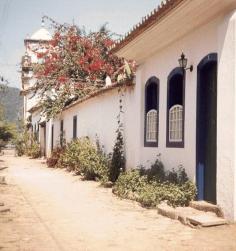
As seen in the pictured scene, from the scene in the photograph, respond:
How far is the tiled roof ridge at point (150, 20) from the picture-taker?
8.17 meters

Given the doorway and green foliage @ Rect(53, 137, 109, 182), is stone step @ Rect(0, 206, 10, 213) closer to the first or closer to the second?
the doorway

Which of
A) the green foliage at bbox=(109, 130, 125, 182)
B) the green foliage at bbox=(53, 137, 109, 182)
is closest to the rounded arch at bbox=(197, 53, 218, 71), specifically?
the green foliage at bbox=(109, 130, 125, 182)

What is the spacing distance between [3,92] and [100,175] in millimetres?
6113

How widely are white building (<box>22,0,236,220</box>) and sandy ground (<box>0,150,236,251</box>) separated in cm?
110

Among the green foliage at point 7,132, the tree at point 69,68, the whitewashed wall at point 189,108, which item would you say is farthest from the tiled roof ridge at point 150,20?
the green foliage at point 7,132

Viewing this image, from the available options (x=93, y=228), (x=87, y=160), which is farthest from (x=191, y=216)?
(x=87, y=160)

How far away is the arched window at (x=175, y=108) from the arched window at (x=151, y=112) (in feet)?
2.72

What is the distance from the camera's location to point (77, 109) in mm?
20641

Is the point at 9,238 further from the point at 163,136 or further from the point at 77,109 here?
the point at 77,109

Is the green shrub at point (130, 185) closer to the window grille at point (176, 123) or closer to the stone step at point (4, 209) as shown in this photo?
the window grille at point (176, 123)

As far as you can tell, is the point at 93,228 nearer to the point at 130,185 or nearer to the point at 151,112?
the point at 130,185

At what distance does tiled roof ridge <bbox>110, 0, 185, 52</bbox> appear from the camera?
8.17 metres

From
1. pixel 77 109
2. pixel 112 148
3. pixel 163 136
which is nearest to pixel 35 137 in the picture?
pixel 77 109

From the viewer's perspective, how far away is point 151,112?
11594 millimetres
